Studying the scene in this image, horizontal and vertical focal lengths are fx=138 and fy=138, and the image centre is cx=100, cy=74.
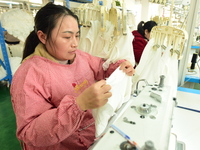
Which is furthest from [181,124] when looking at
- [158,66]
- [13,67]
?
[13,67]

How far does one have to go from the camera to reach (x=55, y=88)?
0.69 m

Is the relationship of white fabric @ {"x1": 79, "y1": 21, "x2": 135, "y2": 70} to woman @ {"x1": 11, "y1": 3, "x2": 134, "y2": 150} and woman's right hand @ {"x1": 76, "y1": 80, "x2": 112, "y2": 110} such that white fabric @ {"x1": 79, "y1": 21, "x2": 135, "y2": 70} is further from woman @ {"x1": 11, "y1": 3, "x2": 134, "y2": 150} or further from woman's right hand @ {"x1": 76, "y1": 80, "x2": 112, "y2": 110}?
woman's right hand @ {"x1": 76, "y1": 80, "x2": 112, "y2": 110}

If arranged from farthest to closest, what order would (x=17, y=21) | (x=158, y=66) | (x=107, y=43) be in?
1. (x=17, y=21)
2. (x=158, y=66)
3. (x=107, y=43)

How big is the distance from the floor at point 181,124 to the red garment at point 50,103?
2.03ft

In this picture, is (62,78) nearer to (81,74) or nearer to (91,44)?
(81,74)

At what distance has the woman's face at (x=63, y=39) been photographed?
26.3 inches

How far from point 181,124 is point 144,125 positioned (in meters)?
0.54

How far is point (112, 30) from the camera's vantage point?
1.04 m

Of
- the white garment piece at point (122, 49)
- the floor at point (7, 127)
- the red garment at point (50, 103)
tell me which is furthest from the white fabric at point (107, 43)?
the floor at point (7, 127)

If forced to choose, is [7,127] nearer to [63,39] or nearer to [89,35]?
[89,35]

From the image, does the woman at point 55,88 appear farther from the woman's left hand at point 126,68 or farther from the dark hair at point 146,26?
the dark hair at point 146,26

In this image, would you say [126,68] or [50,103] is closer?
[50,103]

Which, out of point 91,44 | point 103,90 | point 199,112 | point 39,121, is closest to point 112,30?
point 91,44

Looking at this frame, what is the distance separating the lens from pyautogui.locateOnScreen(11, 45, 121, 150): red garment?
52 cm
